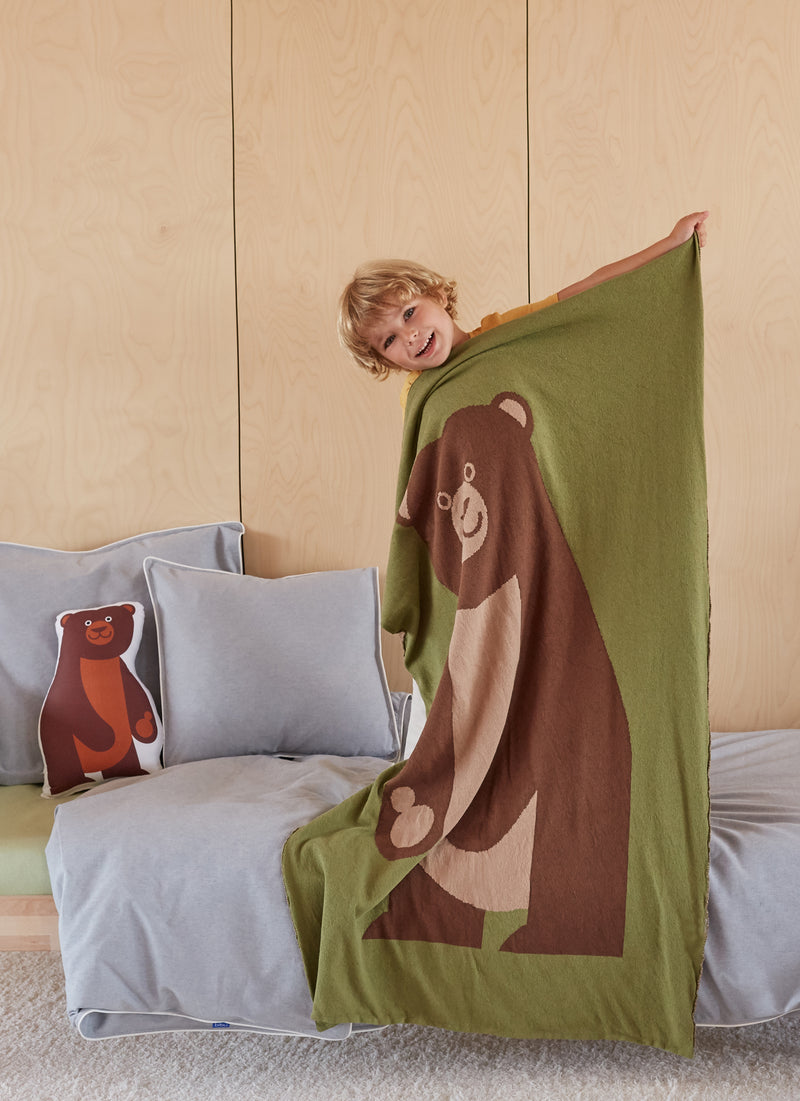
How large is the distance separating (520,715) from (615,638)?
7.9 inches

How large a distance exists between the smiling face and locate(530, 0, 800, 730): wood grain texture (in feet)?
2.73

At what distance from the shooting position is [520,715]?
154 cm

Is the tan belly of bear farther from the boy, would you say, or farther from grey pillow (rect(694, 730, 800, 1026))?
grey pillow (rect(694, 730, 800, 1026))

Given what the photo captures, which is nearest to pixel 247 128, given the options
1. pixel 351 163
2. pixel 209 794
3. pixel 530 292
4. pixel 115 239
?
pixel 351 163

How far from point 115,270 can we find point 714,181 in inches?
61.1

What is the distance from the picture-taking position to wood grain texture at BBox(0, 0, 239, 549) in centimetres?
238

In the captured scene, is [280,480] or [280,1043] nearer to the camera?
[280,1043]

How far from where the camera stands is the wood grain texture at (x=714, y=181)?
7.84 ft

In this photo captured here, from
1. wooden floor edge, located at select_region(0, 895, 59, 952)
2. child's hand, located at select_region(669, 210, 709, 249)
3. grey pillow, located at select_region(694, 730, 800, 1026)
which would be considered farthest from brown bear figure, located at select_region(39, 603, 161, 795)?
child's hand, located at select_region(669, 210, 709, 249)

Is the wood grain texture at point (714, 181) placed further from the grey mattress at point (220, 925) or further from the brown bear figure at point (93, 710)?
the brown bear figure at point (93, 710)

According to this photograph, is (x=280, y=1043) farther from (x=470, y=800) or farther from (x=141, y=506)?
(x=141, y=506)

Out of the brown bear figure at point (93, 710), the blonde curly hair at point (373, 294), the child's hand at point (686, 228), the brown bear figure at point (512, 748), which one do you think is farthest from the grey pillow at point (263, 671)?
the child's hand at point (686, 228)

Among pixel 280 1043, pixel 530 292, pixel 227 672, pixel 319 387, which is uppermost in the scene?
pixel 530 292

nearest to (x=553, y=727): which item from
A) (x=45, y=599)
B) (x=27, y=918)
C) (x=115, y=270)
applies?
(x=27, y=918)
